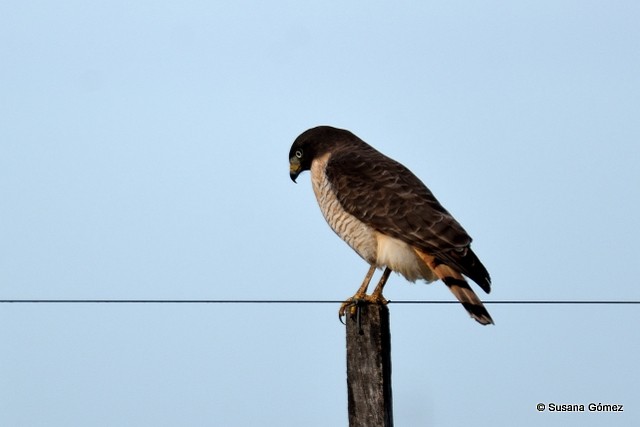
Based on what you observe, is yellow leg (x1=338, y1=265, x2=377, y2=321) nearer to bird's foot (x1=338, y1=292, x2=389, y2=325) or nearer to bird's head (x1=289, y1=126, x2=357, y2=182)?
bird's foot (x1=338, y1=292, x2=389, y2=325)

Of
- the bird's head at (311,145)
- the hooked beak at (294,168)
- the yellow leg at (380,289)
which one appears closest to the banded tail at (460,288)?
the yellow leg at (380,289)

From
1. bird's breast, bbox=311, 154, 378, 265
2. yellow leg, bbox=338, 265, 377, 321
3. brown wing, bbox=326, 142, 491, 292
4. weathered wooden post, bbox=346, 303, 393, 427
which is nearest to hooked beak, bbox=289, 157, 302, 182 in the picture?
brown wing, bbox=326, 142, 491, 292

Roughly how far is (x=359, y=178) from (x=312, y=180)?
58cm

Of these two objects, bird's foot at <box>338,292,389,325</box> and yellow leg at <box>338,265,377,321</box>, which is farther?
yellow leg at <box>338,265,377,321</box>

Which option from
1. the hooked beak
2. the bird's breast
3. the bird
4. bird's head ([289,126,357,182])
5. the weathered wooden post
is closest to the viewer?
the weathered wooden post

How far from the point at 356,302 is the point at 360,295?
65cm

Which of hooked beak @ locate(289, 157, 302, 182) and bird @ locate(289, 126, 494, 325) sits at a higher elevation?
hooked beak @ locate(289, 157, 302, 182)

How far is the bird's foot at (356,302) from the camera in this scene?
5.55m

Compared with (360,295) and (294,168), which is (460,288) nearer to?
(360,295)

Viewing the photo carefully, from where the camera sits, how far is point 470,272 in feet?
20.3

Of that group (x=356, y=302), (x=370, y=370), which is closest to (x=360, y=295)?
(x=356, y=302)

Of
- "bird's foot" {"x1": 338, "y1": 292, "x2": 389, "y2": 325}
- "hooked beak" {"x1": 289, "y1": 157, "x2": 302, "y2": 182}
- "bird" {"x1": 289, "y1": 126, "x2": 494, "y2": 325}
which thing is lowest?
"bird's foot" {"x1": 338, "y1": 292, "x2": 389, "y2": 325}

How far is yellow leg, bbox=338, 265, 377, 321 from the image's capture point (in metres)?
6.01

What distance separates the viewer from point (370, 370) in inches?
198
